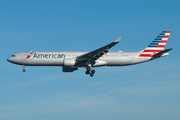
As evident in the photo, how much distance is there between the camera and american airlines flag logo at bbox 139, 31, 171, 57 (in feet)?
185

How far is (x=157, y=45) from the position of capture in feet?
189

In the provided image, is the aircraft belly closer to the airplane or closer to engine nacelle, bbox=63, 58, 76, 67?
the airplane

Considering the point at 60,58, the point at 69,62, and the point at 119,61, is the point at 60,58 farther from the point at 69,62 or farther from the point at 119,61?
the point at 119,61

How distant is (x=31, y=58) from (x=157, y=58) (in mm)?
22617

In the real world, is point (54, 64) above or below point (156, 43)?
below

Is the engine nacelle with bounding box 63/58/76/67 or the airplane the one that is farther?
the airplane

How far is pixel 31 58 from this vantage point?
52.8m

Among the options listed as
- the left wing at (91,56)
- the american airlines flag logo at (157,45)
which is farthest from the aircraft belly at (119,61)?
the left wing at (91,56)

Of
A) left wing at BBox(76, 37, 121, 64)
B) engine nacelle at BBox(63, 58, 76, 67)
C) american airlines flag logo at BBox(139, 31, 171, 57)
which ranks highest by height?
american airlines flag logo at BBox(139, 31, 171, 57)

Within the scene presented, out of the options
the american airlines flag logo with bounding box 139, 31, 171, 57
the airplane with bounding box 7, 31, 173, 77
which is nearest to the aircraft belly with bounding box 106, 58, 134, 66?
the airplane with bounding box 7, 31, 173, 77

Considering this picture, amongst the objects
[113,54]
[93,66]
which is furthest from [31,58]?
[113,54]

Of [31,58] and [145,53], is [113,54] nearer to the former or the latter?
[145,53]

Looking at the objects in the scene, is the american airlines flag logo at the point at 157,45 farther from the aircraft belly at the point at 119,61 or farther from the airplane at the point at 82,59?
the aircraft belly at the point at 119,61

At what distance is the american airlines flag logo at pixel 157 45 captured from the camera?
56.2 m
